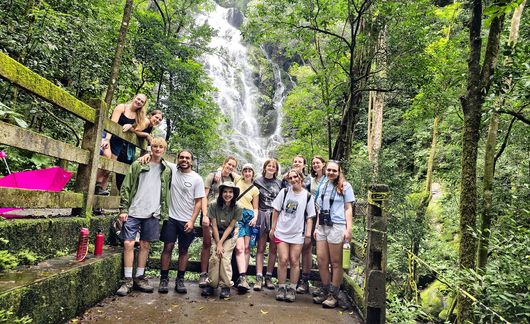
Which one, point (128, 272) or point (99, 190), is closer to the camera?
point (128, 272)

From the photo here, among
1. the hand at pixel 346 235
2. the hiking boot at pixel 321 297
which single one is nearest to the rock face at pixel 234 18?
the hand at pixel 346 235

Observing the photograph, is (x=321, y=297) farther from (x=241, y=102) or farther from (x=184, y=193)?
(x=241, y=102)

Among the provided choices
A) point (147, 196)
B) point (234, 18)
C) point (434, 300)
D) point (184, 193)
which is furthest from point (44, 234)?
point (234, 18)

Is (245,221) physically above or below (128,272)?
above

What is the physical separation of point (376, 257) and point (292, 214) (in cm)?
132

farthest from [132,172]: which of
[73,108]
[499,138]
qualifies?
[499,138]

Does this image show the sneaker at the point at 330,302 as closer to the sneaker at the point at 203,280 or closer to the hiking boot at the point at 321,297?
the hiking boot at the point at 321,297

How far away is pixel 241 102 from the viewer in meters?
26.8

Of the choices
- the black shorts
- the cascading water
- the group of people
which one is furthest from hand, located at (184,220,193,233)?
the cascading water

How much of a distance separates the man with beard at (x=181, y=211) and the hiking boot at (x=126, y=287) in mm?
399

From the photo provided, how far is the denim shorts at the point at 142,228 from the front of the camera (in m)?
4.02

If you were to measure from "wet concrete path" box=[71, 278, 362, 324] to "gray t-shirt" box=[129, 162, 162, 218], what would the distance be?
1003mm

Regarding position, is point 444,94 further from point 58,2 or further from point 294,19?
point 58,2

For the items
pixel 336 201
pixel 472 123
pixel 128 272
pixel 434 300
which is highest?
pixel 472 123
